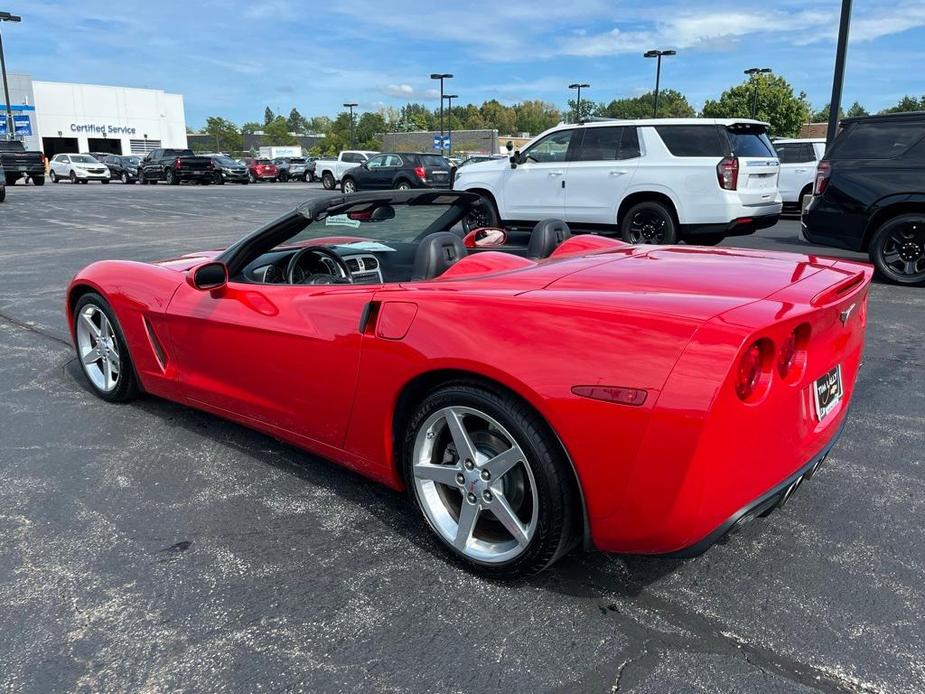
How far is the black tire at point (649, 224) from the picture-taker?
9672mm

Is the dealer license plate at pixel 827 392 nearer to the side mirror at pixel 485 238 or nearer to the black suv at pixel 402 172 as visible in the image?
the side mirror at pixel 485 238

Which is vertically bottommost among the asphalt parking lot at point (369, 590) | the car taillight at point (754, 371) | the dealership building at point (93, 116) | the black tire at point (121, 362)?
the asphalt parking lot at point (369, 590)

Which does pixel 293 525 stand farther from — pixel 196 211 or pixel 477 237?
pixel 196 211

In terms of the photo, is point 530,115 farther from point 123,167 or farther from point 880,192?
point 880,192

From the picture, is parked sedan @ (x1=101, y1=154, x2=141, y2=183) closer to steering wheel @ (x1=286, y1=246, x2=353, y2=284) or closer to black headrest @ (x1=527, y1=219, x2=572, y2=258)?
steering wheel @ (x1=286, y1=246, x2=353, y2=284)

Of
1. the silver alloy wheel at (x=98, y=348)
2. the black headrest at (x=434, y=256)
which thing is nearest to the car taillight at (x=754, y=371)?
the black headrest at (x=434, y=256)

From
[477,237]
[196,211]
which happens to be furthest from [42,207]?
[477,237]

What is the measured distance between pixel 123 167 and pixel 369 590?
46.2 m

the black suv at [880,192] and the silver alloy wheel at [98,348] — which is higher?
the black suv at [880,192]

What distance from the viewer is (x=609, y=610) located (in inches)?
92.3

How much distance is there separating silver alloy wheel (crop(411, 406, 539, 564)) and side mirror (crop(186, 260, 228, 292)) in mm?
1347

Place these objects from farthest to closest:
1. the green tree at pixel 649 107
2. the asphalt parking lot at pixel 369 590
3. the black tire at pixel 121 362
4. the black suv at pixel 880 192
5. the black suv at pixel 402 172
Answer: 1. the green tree at pixel 649 107
2. the black suv at pixel 402 172
3. the black suv at pixel 880 192
4. the black tire at pixel 121 362
5. the asphalt parking lot at pixel 369 590

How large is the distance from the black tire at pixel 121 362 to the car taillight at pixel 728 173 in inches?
297

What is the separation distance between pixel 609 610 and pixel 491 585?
0.40 meters
